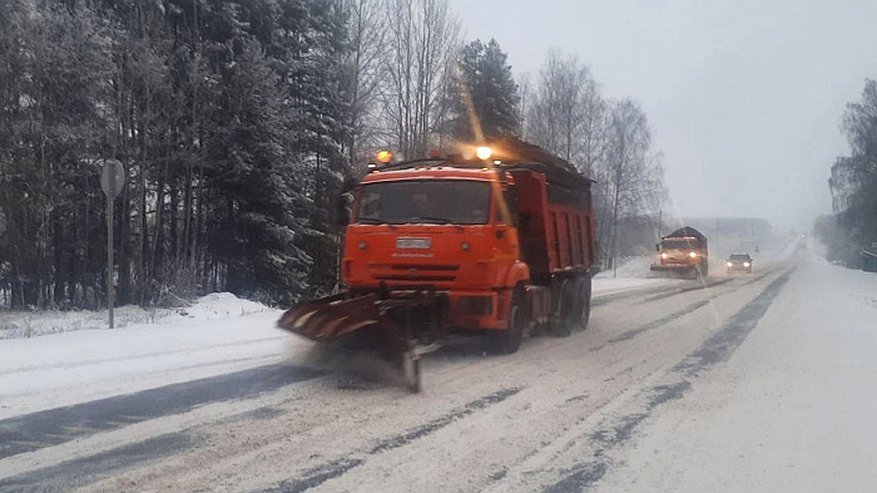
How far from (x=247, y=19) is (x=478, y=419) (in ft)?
96.2

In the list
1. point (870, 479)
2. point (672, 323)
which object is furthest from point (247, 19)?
point (870, 479)

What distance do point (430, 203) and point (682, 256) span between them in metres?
39.0

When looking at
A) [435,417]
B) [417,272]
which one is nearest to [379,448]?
[435,417]

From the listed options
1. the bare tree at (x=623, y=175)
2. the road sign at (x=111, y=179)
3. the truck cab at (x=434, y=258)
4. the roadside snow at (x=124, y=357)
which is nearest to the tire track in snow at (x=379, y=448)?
the truck cab at (x=434, y=258)

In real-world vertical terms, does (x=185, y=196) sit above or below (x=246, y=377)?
above

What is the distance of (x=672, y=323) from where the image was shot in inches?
690

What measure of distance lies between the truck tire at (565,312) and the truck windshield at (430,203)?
385cm

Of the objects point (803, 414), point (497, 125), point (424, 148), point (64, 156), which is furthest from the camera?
point (497, 125)

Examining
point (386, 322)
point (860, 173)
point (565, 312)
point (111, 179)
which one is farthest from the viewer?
point (860, 173)

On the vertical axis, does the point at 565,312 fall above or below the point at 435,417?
above

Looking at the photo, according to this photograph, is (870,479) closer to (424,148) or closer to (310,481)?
(310,481)

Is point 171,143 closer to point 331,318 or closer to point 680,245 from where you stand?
point 331,318

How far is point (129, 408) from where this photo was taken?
26.0ft

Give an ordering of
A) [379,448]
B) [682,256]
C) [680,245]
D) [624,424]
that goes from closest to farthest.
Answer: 1. [379,448]
2. [624,424]
3. [682,256]
4. [680,245]
